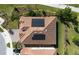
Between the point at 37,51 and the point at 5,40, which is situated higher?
the point at 5,40

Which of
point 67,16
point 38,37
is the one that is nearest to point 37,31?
point 38,37

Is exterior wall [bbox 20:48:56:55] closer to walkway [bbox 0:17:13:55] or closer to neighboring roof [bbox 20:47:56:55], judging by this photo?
neighboring roof [bbox 20:47:56:55]

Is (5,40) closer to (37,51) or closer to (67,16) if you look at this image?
(37,51)

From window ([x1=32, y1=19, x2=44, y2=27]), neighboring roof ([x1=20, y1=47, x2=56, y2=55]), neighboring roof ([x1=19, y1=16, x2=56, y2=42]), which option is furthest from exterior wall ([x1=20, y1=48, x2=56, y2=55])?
window ([x1=32, y1=19, x2=44, y2=27])

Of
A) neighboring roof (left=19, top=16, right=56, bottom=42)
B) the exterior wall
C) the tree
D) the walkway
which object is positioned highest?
the tree

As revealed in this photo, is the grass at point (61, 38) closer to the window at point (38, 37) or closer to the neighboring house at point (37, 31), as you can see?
the neighboring house at point (37, 31)

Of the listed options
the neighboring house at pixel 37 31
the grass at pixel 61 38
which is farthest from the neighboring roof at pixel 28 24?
the grass at pixel 61 38

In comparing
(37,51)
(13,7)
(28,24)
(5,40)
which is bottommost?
(37,51)

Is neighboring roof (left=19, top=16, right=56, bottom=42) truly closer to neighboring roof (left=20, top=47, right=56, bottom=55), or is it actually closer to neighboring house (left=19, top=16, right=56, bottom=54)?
neighboring house (left=19, top=16, right=56, bottom=54)

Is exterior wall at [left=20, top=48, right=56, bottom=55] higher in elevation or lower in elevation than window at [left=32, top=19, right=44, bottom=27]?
lower
